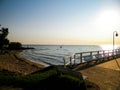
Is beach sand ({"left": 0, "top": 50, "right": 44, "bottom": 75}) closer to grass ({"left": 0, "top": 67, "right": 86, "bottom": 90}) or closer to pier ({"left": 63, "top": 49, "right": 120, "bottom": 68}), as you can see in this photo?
pier ({"left": 63, "top": 49, "right": 120, "bottom": 68})

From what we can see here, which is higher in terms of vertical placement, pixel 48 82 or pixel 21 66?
pixel 48 82

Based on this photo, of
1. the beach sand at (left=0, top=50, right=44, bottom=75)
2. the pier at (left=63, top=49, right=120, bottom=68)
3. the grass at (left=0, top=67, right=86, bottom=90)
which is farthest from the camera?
the beach sand at (left=0, top=50, right=44, bottom=75)

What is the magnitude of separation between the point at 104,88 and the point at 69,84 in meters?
2.16

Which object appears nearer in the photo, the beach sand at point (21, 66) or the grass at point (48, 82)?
the grass at point (48, 82)

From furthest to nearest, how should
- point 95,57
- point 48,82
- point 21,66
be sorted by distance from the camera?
1. point 21,66
2. point 95,57
3. point 48,82

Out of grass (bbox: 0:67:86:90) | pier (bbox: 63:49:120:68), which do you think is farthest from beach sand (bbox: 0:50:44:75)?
grass (bbox: 0:67:86:90)

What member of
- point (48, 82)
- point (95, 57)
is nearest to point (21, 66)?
point (95, 57)

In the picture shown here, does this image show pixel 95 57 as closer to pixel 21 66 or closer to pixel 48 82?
pixel 48 82

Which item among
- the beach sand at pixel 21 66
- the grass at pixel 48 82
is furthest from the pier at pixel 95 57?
the grass at pixel 48 82

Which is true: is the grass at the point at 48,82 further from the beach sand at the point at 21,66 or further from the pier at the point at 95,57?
the beach sand at the point at 21,66

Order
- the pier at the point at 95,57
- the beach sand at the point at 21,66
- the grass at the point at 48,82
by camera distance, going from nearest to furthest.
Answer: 1. the grass at the point at 48,82
2. the pier at the point at 95,57
3. the beach sand at the point at 21,66

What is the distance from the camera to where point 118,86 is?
8.23 metres

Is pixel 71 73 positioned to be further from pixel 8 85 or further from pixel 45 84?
pixel 8 85

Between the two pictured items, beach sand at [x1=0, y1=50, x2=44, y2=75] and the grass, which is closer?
the grass
